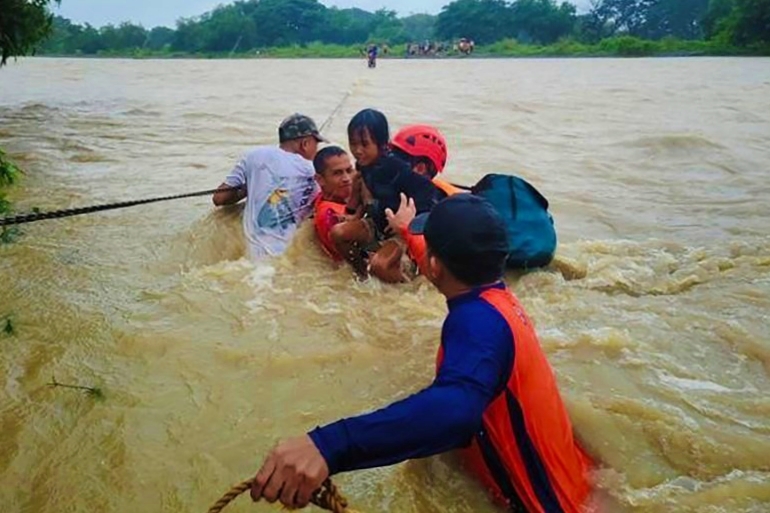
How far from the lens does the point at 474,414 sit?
1865 millimetres

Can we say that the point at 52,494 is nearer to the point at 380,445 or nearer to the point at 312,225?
the point at 380,445

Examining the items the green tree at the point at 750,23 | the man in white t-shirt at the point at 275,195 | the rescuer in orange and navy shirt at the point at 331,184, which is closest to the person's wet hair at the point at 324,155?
the rescuer in orange and navy shirt at the point at 331,184

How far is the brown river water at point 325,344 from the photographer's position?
287 centimetres

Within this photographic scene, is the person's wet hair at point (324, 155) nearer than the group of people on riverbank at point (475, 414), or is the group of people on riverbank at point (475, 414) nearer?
the group of people on riverbank at point (475, 414)

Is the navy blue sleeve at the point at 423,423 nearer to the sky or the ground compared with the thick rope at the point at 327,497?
nearer to the sky

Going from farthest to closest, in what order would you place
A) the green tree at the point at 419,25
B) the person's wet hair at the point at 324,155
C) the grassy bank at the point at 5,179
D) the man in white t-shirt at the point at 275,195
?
the green tree at the point at 419,25 → the grassy bank at the point at 5,179 → the man in white t-shirt at the point at 275,195 → the person's wet hair at the point at 324,155

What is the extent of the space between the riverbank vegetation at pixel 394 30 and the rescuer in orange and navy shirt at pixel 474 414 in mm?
60630

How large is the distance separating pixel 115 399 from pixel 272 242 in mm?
2201

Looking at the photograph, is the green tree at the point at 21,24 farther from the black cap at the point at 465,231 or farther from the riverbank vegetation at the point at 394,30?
the riverbank vegetation at the point at 394,30

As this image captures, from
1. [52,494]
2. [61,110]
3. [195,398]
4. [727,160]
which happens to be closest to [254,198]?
[195,398]

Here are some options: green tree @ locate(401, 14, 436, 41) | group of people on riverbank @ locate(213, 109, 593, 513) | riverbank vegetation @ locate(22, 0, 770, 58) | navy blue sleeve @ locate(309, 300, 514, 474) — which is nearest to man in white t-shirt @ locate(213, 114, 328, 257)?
group of people on riverbank @ locate(213, 109, 593, 513)

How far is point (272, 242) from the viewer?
5496 mm

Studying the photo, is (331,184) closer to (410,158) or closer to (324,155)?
(324,155)

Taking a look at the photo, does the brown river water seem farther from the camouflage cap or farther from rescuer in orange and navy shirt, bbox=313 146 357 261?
the camouflage cap
